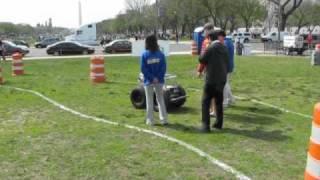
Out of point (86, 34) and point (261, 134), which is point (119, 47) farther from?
point (261, 134)

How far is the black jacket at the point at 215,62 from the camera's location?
348 inches

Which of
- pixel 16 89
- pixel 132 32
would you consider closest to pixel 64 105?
pixel 16 89

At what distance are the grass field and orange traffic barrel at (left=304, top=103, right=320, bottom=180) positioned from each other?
1288 mm

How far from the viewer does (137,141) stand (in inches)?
327

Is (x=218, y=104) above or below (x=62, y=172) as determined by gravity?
above

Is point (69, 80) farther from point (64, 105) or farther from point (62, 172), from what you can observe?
point (62, 172)

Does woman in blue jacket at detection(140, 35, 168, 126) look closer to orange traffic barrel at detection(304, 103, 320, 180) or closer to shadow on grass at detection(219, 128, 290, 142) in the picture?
shadow on grass at detection(219, 128, 290, 142)

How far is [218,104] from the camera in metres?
9.08

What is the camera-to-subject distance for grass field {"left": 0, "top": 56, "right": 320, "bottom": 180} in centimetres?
664

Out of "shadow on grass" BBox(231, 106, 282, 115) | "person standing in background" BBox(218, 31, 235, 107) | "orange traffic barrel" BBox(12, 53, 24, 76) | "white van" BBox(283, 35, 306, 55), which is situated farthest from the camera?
"white van" BBox(283, 35, 306, 55)

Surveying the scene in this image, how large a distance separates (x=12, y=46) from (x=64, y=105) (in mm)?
33853

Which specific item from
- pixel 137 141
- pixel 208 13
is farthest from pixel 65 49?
pixel 208 13

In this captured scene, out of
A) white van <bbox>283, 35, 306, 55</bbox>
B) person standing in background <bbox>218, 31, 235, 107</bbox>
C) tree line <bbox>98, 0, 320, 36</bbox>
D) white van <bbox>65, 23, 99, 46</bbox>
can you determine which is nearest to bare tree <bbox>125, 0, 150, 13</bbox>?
tree line <bbox>98, 0, 320, 36</bbox>

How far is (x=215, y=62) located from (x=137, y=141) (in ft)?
6.33
